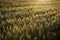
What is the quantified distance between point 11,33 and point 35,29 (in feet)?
3.55

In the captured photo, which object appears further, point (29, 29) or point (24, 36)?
point (29, 29)

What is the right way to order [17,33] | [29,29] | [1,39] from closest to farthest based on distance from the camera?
[1,39] < [17,33] < [29,29]

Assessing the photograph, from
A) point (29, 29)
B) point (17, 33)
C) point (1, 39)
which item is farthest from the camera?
point (29, 29)

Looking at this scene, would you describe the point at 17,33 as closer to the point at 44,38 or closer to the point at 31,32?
the point at 31,32

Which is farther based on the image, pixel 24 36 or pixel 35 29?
pixel 35 29

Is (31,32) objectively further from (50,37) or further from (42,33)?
(50,37)

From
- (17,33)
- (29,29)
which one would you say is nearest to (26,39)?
(17,33)

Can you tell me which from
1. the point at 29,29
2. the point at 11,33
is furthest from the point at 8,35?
the point at 29,29

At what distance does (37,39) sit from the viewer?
17.2ft

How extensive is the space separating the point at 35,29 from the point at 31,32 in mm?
384

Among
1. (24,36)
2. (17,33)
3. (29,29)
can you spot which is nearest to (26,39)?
(24,36)

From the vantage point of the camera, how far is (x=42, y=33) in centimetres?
579

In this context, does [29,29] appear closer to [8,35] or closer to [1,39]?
[8,35]

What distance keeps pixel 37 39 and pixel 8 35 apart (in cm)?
106
